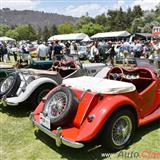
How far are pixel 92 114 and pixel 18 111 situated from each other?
3.10m

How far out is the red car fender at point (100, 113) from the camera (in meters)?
4.08

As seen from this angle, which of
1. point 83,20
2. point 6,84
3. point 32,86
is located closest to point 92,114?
point 32,86

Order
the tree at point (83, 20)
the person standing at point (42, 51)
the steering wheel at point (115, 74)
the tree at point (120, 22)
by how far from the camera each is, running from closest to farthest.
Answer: the steering wheel at point (115, 74) → the person standing at point (42, 51) → the tree at point (120, 22) → the tree at point (83, 20)

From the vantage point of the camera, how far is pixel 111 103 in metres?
4.32

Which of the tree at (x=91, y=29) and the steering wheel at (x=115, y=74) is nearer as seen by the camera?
the steering wheel at (x=115, y=74)

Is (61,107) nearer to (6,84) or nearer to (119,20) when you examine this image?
(6,84)

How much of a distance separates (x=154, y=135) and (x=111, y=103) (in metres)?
1.34

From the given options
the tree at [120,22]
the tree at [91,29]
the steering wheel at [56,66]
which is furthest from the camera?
the tree at [120,22]

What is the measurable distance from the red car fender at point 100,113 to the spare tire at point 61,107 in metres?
0.28

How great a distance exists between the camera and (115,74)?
5.87 meters

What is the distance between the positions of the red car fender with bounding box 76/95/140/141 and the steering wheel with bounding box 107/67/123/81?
132 cm

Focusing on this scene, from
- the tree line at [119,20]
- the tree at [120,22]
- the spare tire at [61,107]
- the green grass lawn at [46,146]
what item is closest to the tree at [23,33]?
the tree line at [119,20]

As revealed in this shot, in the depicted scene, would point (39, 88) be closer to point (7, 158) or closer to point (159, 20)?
point (7, 158)

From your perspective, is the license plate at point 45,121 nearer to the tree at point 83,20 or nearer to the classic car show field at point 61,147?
the classic car show field at point 61,147
